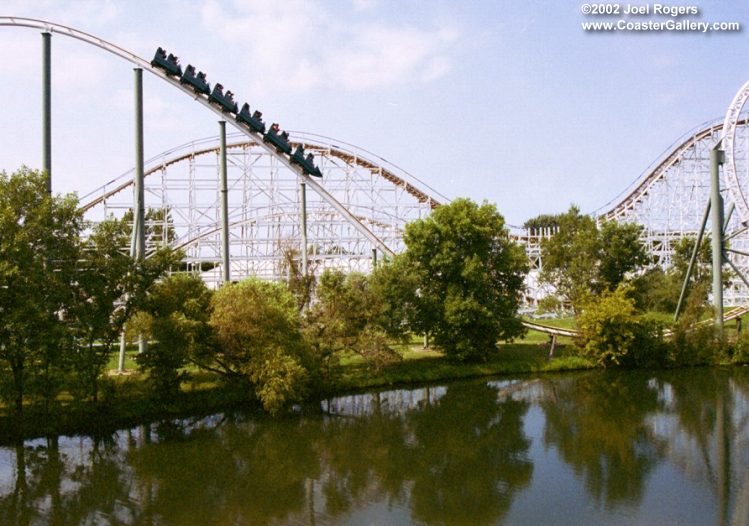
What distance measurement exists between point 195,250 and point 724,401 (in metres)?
20.4

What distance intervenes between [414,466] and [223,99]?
35.1 ft

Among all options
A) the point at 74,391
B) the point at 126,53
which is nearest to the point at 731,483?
the point at 74,391

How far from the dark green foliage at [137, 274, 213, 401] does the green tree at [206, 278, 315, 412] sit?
Answer: 12.1 inches

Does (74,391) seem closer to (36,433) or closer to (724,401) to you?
(36,433)

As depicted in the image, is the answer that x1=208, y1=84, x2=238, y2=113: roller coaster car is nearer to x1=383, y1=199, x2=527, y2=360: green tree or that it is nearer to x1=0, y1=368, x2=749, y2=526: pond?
x1=383, y1=199, x2=527, y2=360: green tree

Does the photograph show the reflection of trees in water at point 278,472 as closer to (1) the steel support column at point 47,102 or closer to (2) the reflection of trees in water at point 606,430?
(2) the reflection of trees in water at point 606,430

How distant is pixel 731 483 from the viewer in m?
9.38

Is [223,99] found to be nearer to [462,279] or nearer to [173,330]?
[173,330]

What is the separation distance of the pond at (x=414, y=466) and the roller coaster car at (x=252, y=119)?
24.6ft

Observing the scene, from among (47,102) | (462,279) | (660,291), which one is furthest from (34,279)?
(660,291)

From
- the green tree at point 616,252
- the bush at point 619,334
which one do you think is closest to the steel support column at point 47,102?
→ the bush at point 619,334

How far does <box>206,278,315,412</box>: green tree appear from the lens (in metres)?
13.7

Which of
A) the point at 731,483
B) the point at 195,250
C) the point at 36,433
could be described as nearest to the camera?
the point at 731,483

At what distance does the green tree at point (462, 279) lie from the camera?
60.5 ft
